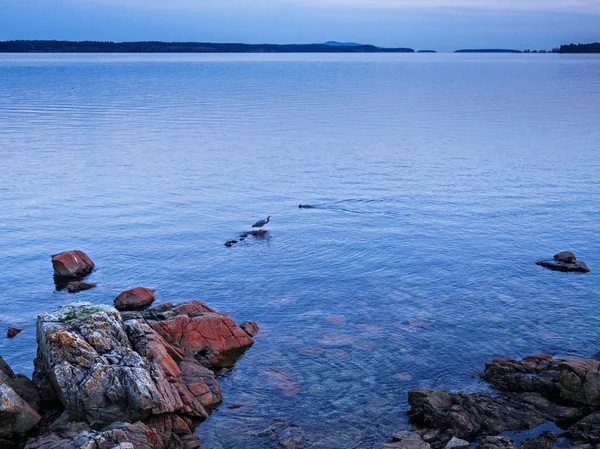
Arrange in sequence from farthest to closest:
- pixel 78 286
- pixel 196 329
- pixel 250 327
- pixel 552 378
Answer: pixel 78 286 < pixel 250 327 < pixel 196 329 < pixel 552 378

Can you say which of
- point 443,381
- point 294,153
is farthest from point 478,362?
point 294,153

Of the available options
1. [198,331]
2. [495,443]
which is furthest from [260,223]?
[495,443]

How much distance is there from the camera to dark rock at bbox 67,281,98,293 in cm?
3806

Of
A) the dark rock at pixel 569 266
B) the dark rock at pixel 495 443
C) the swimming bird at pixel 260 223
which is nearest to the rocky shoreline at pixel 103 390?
the dark rock at pixel 495 443

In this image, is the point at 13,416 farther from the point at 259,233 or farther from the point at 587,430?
the point at 259,233

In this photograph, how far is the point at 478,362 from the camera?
2919cm

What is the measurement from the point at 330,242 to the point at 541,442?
84.4 feet

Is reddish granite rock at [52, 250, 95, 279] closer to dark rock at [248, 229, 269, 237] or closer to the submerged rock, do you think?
dark rock at [248, 229, 269, 237]

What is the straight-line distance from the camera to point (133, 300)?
1396 inches

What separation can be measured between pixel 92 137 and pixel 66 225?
4091 cm

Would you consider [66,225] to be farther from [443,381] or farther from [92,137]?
[92,137]

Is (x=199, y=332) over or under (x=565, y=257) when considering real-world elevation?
under

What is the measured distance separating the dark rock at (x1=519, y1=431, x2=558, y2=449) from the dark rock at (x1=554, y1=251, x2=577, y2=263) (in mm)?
20300

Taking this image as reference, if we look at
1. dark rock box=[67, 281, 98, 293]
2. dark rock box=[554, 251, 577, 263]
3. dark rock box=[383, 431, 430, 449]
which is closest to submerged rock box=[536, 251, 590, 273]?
dark rock box=[554, 251, 577, 263]
